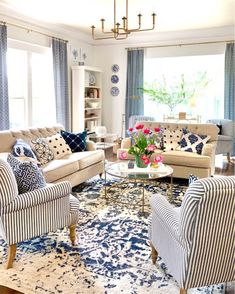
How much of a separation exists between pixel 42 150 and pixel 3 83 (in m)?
1.53

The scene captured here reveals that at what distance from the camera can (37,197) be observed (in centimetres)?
248

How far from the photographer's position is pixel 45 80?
625 cm

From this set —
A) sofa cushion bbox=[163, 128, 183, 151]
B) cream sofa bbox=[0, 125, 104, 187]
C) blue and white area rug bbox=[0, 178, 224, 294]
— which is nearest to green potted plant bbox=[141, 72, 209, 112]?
sofa cushion bbox=[163, 128, 183, 151]

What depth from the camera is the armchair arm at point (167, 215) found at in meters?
1.97

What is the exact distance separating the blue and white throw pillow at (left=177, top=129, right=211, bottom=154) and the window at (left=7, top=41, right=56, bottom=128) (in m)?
2.69

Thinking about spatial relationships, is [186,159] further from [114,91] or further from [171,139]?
Answer: [114,91]

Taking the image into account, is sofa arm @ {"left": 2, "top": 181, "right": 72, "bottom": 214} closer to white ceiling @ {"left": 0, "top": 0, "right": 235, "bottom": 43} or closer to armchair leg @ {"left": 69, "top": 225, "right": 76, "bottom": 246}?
armchair leg @ {"left": 69, "top": 225, "right": 76, "bottom": 246}

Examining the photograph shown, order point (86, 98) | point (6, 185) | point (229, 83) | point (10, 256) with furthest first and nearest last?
1. point (86, 98)
2. point (229, 83)
3. point (10, 256)
4. point (6, 185)

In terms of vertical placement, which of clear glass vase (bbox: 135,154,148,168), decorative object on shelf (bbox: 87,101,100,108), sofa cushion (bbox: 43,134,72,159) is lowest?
clear glass vase (bbox: 135,154,148,168)

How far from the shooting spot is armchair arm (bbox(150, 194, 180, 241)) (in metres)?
1.97

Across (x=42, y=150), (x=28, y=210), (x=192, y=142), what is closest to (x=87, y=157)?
(x=42, y=150)

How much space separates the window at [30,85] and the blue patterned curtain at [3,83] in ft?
1.12

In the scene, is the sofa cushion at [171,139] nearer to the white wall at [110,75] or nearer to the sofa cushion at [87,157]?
the sofa cushion at [87,157]

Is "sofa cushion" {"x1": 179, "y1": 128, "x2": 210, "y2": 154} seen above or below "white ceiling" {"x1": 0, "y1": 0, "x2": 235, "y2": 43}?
below
